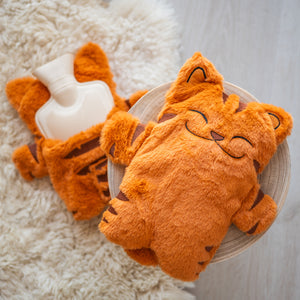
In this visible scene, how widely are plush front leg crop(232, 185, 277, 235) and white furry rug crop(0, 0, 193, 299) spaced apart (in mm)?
432

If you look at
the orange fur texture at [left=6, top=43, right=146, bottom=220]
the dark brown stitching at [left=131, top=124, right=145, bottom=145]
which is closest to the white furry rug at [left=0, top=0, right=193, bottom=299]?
the orange fur texture at [left=6, top=43, right=146, bottom=220]

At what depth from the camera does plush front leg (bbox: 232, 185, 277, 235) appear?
721mm

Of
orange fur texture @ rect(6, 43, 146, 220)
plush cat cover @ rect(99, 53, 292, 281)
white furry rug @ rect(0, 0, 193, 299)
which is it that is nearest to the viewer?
plush cat cover @ rect(99, 53, 292, 281)

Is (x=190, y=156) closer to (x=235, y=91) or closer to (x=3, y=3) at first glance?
(x=235, y=91)

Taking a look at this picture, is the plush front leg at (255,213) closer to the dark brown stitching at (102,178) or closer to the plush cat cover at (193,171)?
the plush cat cover at (193,171)

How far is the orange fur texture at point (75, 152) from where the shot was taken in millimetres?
879

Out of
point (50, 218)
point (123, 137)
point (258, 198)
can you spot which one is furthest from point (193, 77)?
point (50, 218)

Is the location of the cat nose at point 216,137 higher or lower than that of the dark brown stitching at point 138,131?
higher

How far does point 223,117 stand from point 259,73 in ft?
1.91

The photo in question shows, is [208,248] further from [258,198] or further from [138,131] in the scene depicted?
[138,131]

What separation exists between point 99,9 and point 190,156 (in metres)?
0.73

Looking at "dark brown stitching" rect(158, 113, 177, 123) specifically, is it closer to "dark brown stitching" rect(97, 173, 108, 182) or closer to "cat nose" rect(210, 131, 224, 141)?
"cat nose" rect(210, 131, 224, 141)

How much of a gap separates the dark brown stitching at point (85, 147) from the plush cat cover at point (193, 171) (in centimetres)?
21

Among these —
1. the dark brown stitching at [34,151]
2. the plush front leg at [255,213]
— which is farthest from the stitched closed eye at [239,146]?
the dark brown stitching at [34,151]
